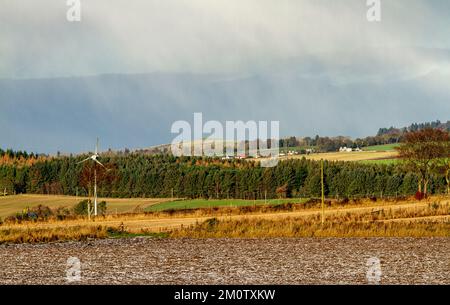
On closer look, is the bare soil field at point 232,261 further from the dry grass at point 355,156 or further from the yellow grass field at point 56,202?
the dry grass at point 355,156

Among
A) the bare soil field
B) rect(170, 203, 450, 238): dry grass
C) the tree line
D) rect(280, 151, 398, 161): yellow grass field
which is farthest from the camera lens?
rect(280, 151, 398, 161): yellow grass field

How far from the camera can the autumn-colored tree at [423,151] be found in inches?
3494

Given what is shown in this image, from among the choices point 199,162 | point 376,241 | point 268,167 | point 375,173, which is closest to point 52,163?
point 199,162

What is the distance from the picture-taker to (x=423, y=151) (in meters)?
88.9

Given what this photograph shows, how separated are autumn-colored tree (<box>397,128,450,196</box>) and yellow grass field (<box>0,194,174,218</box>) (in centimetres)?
3898

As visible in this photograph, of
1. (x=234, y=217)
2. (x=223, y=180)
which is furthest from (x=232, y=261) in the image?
(x=223, y=180)

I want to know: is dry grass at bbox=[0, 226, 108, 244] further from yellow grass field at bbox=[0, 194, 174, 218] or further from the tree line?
the tree line

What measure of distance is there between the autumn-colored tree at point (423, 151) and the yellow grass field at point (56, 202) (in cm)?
3898

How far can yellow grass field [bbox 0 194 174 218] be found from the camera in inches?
4355

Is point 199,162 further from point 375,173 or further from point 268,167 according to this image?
point 375,173

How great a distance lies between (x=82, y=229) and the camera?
3888 centimetres

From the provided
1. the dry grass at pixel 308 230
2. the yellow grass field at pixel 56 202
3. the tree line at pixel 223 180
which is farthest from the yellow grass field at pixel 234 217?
the tree line at pixel 223 180

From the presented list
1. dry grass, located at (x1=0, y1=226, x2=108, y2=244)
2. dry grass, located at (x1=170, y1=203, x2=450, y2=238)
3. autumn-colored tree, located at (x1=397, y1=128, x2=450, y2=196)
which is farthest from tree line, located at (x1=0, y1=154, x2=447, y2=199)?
dry grass, located at (x1=170, y1=203, x2=450, y2=238)

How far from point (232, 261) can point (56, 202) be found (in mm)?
106603
